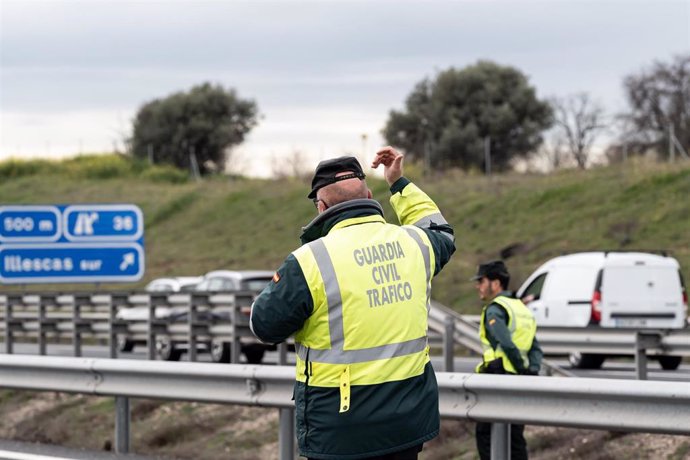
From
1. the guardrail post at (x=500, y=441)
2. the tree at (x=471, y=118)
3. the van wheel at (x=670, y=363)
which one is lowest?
the van wheel at (x=670, y=363)

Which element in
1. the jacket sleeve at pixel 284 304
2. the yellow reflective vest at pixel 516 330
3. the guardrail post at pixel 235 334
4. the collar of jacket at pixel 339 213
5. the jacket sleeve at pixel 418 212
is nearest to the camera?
the jacket sleeve at pixel 284 304

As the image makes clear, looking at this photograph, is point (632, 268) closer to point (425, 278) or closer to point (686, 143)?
point (425, 278)

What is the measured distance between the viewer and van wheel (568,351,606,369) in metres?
21.3

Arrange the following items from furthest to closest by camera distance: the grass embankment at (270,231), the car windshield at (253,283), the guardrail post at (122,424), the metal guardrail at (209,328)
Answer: the car windshield at (253,283) < the metal guardrail at (209,328) < the grass embankment at (270,231) < the guardrail post at (122,424)

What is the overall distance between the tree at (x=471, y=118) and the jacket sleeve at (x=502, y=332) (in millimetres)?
51471

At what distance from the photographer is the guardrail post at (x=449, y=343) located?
59.3 feet

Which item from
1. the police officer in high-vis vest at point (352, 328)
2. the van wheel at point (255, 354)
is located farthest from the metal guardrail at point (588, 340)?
the police officer in high-vis vest at point (352, 328)

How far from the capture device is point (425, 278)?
19.9 feet

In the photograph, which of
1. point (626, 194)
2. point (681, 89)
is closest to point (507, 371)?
point (626, 194)

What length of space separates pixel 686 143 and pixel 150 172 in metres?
25.0

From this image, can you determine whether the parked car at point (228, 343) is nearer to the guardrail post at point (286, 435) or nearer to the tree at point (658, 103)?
the guardrail post at point (286, 435)

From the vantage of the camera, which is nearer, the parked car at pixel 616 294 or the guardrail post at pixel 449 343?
the guardrail post at pixel 449 343

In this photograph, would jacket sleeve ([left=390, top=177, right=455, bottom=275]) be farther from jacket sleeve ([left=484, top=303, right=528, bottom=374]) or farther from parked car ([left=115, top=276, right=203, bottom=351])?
parked car ([left=115, top=276, right=203, bottom=351])

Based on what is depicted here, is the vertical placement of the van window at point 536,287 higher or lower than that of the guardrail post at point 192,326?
higher
